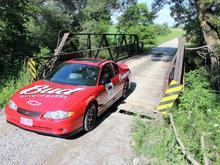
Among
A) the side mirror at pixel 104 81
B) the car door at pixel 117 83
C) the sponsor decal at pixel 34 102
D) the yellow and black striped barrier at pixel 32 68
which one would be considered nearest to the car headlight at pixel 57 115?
the sponsor decal at pixel 34 102

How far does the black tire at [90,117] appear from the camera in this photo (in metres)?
5.22

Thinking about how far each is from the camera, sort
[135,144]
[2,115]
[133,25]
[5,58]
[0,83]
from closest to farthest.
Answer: [135,144]
[2,115]
[0,83]
[5,58]
[133,25]

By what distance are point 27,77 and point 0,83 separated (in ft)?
2.68

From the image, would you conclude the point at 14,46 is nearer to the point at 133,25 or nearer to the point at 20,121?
the point at 20,121

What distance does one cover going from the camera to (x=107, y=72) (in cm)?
669

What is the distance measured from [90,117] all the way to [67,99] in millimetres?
707

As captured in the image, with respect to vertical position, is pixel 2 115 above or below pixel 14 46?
below

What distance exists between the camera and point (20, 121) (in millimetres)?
4875

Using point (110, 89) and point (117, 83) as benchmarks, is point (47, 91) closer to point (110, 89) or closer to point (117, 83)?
point (110, 89)

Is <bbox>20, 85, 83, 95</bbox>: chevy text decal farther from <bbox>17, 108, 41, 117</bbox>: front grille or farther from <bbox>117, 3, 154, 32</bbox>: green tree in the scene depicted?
<bbox>117, 3, 154, 32</bbox>: green tree

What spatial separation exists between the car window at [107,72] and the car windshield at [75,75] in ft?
0.69

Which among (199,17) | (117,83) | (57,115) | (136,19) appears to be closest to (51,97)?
(57,115)

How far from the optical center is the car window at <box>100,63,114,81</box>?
6.35 metres

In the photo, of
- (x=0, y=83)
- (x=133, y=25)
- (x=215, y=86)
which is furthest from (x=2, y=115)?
(x=133, y=25)
